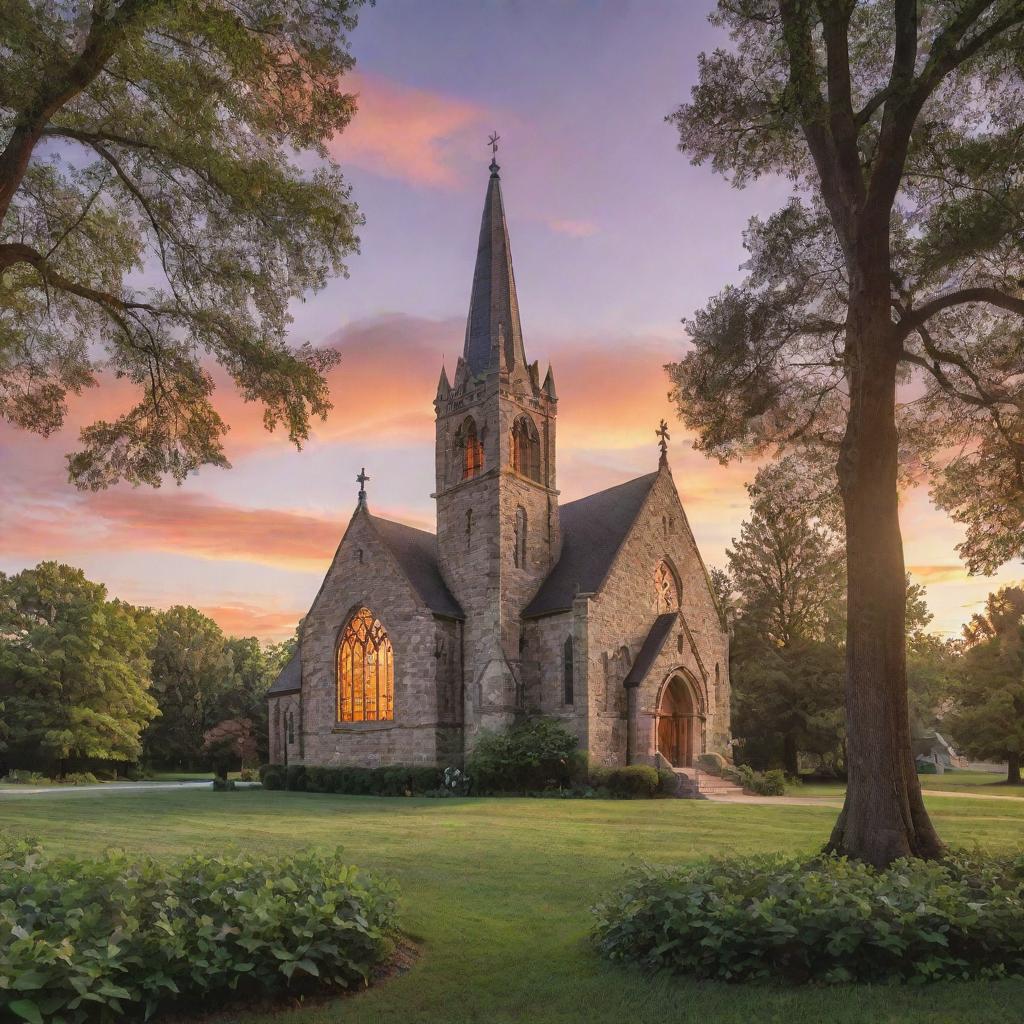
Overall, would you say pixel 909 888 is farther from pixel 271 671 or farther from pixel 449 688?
pixel 271 671

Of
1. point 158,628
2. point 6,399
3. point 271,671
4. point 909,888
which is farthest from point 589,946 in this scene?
point 271,671

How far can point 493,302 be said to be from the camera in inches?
1300

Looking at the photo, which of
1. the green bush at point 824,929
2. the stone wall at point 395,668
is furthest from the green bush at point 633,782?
the green bush at point 824,929

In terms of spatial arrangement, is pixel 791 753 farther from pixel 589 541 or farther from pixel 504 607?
pixel 504 607

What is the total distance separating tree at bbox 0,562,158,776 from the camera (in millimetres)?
39950

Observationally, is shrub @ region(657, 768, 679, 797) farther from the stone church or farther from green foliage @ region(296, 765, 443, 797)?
green foliage @ region(296, 765, 443, 797)

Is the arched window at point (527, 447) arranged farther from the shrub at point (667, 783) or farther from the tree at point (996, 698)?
the tree at point (996, 698)

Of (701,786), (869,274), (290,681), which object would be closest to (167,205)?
(869,274)

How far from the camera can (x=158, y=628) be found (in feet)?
196

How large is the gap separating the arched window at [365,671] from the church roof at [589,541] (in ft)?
18.1

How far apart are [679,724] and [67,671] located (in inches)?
1145

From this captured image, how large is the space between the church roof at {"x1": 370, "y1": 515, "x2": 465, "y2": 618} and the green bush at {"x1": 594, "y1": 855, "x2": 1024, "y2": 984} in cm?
2320

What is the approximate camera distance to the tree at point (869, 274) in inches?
373

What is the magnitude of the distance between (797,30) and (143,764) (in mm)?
53925
